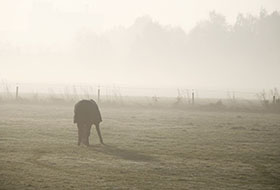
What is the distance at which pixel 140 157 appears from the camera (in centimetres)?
1518

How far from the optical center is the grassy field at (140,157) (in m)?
11.7

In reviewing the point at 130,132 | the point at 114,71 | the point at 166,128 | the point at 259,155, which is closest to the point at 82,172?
the point at 259,155

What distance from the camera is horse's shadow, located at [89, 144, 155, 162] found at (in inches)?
588

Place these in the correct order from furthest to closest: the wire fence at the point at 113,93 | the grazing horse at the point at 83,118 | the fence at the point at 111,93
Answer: the wire fence at the point at 113,93, the fence at the point at 111,93, the grazing horse at the point at 83,118

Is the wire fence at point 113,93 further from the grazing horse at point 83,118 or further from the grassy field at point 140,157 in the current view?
the grazing horse at point 83,118

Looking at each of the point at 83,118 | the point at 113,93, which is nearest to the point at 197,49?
the point at 113,93

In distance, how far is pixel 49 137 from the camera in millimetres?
19516

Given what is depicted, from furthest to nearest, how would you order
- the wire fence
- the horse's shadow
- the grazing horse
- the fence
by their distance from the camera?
the wire fence → the fence → the grazing horse → the horse's shadow

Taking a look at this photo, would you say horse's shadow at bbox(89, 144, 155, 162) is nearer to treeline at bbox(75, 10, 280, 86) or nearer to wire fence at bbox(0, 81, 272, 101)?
Result: wire fence at bbox(0, 81, 272, 101)

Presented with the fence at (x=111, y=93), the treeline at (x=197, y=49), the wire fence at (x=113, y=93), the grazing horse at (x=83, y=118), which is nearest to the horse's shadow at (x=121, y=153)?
the grazing horse at (x=83, y=118)

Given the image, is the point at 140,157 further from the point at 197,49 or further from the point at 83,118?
the point at 197,49

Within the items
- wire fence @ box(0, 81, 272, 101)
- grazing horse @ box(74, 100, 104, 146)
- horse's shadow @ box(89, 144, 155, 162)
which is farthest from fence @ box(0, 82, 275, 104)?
horse's shadow @ box(89, 144, 155, 162)

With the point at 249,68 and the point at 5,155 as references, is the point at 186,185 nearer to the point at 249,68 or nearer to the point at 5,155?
the point at 5,155

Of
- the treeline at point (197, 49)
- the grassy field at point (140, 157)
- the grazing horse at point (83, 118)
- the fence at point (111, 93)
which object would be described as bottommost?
the grassy field at point (140, 157)
